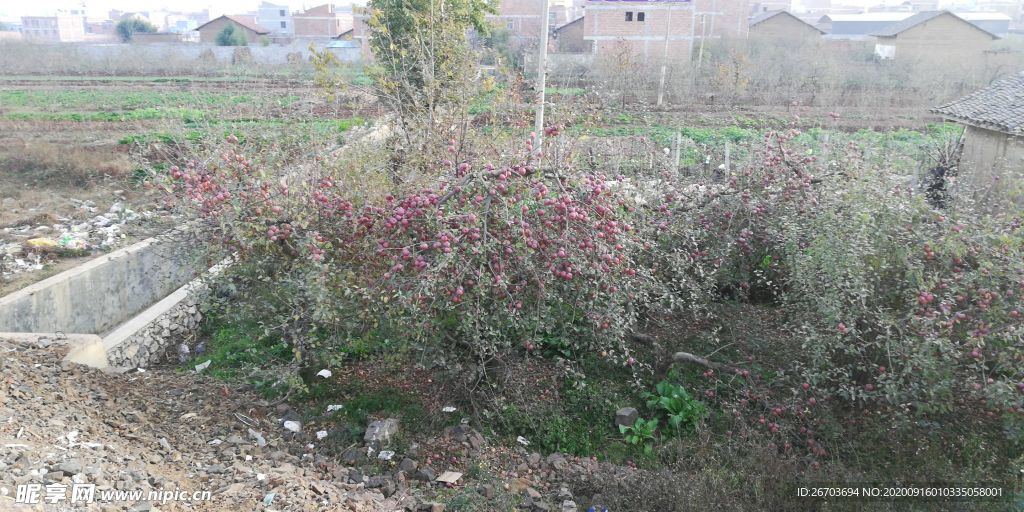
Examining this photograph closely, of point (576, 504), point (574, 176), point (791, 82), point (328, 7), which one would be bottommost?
point (576, 504)

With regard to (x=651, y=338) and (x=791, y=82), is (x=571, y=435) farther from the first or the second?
(x=791, y=82)

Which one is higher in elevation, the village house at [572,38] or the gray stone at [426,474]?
the village house at [572,38]

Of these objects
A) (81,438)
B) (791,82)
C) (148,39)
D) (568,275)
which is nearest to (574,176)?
(568,275)

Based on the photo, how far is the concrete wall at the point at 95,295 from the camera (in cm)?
628

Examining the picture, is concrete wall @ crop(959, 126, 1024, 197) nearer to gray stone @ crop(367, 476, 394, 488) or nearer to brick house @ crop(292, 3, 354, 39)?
gray stone @ crop(367, 476, 394, 488)

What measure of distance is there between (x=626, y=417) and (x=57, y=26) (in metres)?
98.1

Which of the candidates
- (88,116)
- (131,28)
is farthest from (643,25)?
(131,28)

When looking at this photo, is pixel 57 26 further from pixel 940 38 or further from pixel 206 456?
pixel 206 456

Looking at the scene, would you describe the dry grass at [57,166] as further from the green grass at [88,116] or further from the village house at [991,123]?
the village house at [991,123]

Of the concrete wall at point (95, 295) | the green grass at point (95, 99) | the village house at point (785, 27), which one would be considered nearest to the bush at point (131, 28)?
the green grass at point (95, 99)

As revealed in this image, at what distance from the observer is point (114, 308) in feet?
24.3

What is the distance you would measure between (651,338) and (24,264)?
24.6 feet

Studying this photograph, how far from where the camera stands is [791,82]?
83.4ft

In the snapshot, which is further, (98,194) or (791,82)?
(791,82)
